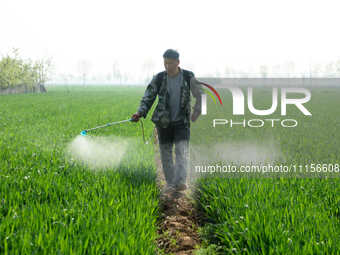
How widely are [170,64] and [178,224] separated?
2.34 metres

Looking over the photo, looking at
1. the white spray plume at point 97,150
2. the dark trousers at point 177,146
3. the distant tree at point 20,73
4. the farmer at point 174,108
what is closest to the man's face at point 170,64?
the farmer at point 174,108

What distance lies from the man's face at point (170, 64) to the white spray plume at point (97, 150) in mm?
1957

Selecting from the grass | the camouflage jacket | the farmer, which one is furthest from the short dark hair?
the grass

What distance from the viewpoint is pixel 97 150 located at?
6.76 metres

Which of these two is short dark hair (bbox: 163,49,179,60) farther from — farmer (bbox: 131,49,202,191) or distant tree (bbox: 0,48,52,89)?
distant tree (bbox: 0,48,52,89)

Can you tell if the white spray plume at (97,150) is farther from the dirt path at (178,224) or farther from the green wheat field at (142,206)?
the dirt path at (178,224)

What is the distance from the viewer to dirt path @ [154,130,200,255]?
3.41 m

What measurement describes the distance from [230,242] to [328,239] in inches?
34.3

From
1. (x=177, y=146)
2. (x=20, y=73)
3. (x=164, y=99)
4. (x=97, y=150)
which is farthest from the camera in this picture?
(x=20, y=73)

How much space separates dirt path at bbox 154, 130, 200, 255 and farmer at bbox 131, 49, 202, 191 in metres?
0.32

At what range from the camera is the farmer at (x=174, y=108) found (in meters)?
4.70

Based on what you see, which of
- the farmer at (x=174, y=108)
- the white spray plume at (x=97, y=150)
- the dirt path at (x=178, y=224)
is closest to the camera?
the dirt path at (x=178, y=224)

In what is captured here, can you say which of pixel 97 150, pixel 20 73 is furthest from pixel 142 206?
pixel 20 73

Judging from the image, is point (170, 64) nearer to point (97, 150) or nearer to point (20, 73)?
point (97, 150)
